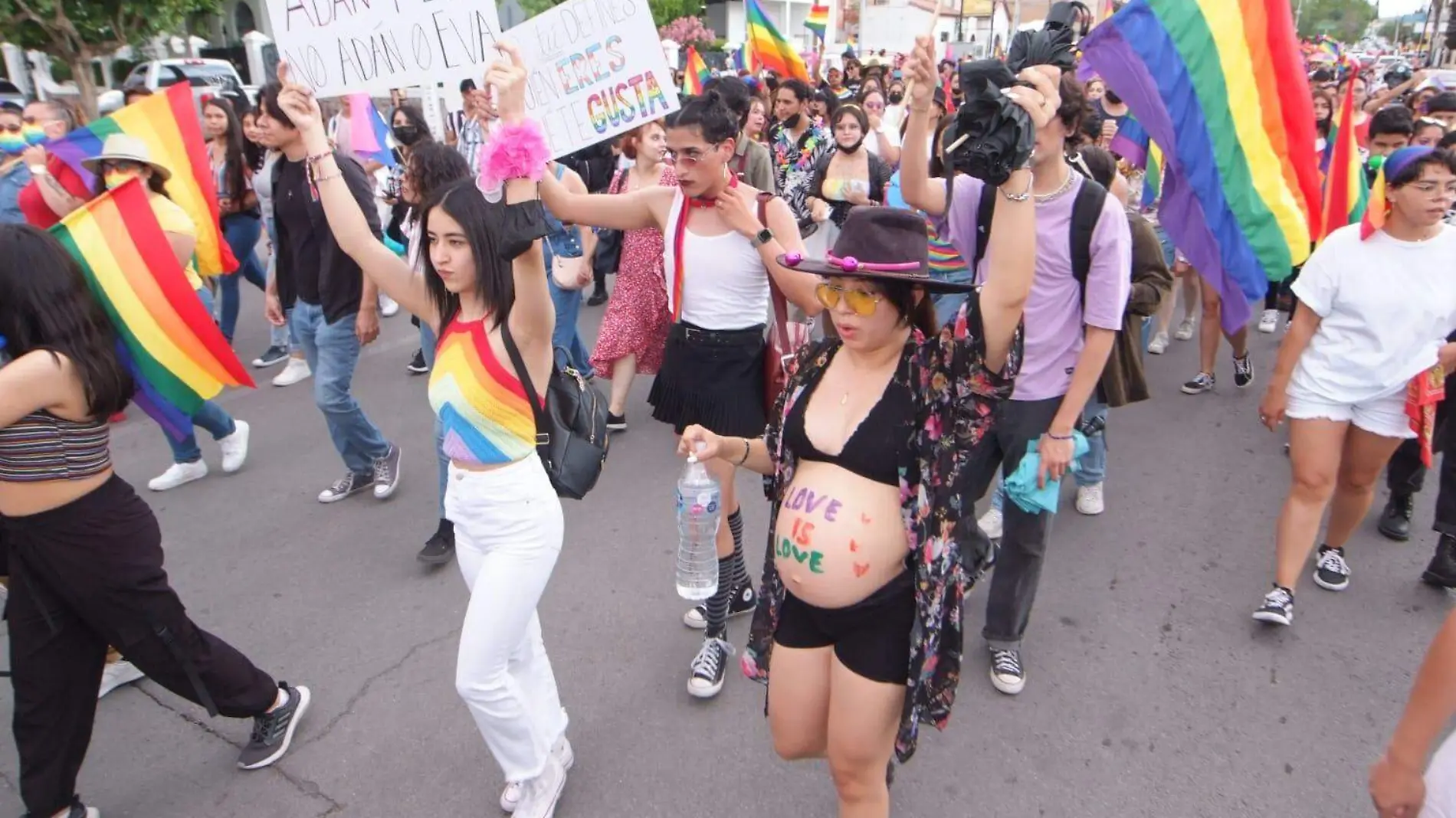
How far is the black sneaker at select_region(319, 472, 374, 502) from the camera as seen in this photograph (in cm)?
505

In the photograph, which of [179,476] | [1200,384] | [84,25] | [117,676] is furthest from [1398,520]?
[84,25]

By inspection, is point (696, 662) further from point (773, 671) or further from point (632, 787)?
point (773, 671)

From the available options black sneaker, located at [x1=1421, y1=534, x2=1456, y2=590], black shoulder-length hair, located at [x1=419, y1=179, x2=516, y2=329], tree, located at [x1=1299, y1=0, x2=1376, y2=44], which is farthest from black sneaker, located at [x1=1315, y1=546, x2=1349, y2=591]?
tree, located at [x1=1299, y1=0, x2=1376, y2=44]

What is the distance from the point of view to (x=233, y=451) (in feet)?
17.9

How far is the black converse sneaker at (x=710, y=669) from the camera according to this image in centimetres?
334

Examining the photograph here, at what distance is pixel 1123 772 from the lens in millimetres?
2965

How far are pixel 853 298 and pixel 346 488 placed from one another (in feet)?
12.7

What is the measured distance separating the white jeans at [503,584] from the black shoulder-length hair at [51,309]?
3.28 ft

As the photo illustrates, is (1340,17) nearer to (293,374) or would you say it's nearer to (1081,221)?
(293,374)

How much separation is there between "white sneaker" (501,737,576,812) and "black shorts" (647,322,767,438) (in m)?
1.16

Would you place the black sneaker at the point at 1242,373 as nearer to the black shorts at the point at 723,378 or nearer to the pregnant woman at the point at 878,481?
the black shorts at the point at 723,378

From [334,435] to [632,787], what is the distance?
2870mm

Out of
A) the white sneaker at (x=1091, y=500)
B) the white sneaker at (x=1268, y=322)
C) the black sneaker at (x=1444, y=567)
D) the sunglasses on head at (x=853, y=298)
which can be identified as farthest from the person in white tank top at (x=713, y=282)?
the white sneaker at (x=1268, y=322)

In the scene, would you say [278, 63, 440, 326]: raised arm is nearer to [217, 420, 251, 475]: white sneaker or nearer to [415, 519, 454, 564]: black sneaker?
[415, 519, 454, 564]: black sneaker
